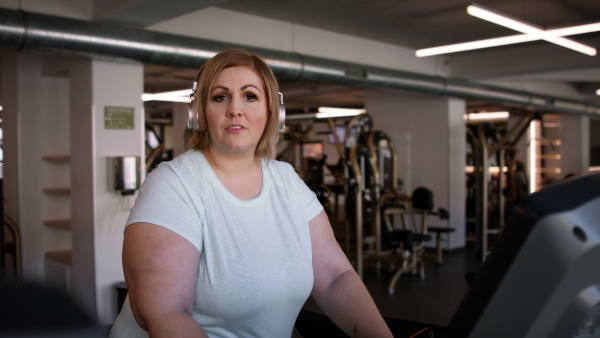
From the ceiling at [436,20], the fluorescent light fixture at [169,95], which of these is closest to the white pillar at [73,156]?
the ceiling at [436,20]

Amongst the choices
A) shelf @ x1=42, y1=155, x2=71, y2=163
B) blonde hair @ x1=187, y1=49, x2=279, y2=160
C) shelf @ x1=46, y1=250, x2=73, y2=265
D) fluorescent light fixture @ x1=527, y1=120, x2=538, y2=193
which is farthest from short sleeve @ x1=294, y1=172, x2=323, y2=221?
fluorescent light fixture @ x1=527, y1=120, x2=538, y2=193

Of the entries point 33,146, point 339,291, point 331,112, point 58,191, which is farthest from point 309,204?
point 331,112

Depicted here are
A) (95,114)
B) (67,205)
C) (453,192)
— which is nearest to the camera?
(95,114)

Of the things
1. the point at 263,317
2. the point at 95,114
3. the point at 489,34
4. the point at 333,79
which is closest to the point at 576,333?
the point at 263,317

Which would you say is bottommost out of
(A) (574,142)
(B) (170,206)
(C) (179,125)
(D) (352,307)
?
(D) (352,307)

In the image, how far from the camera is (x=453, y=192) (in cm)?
797

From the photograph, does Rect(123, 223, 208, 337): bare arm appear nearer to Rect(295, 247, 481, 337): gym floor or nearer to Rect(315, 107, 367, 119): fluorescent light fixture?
Rect(295, 247, 481, 337): gym floor

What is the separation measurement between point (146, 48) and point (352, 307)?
11.4 feet

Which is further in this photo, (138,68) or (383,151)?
(383,151)

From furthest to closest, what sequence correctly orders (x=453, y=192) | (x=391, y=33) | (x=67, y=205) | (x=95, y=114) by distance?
1. (x=453, y=192)
2. (x=391, y=33)
3. (x=67, y=205)
4. (x=95, y=114)

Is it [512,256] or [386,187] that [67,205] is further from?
[512,256]

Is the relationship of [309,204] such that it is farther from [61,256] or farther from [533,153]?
[533,153]

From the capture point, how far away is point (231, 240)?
104 cm

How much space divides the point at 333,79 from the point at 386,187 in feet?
6.91
